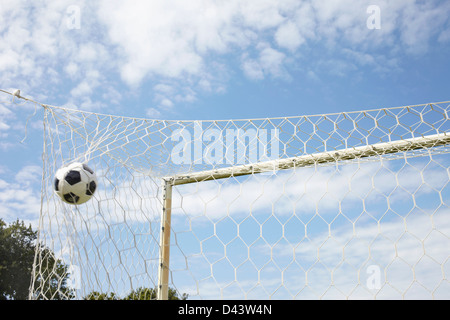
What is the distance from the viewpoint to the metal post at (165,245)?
173 inches

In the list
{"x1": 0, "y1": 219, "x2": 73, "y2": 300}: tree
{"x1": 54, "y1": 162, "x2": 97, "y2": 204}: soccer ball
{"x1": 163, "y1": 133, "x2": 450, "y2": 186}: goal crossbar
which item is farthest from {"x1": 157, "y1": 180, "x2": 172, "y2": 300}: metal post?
{"x1": 0, "y1": 219, "x2": 73, "y2": 300}: tree

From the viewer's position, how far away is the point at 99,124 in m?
4.20

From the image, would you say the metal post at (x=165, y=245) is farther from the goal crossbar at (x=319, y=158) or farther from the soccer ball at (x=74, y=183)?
the soccer ball at (x=74, y=183)

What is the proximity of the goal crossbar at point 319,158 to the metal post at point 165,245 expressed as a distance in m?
0.15

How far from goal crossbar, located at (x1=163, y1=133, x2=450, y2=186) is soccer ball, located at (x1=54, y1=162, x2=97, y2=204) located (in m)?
1.35

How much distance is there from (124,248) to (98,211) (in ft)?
2.10

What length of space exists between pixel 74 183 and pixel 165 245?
1.48 meters

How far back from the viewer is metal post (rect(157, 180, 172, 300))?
14.5 feet

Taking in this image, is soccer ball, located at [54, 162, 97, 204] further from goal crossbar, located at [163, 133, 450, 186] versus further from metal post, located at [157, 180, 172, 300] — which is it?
goal crossbar, located at [163, 133, 450, 186]

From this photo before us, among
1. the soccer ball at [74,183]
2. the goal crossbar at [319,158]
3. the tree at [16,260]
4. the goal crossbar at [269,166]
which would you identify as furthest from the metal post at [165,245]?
the tree at [16,260]

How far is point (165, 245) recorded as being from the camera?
453 cm

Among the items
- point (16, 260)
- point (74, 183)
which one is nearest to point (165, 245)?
point (74, 183)
